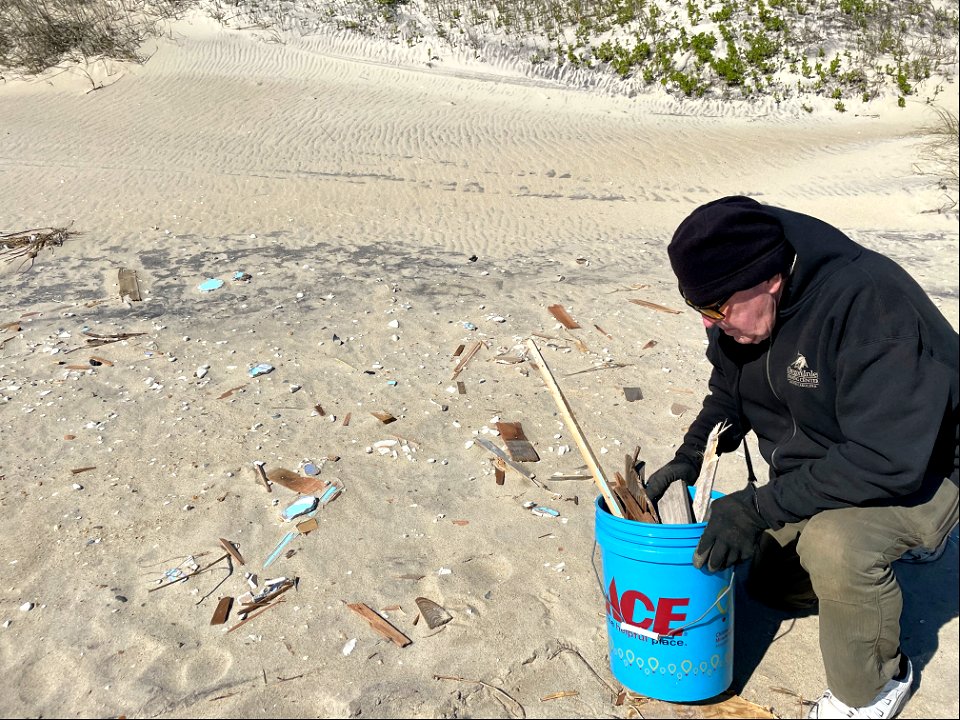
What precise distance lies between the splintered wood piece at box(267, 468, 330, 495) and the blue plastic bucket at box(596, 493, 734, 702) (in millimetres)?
1755

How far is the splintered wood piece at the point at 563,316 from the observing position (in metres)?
6.22

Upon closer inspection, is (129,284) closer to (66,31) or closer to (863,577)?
(863,577)

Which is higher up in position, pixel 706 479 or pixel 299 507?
pixel 706 479

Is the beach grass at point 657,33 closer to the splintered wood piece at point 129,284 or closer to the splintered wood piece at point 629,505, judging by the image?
the splintered wood piece at point 129,284

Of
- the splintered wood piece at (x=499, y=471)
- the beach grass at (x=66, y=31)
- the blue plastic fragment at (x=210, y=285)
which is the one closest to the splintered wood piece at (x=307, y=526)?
the splintered wood piece at (x=499, y=471)

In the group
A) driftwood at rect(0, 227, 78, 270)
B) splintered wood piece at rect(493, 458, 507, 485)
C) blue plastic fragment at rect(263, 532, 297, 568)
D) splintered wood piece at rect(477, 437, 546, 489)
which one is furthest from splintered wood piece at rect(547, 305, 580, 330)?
driftwood at rect(0, 227, 78, 270)

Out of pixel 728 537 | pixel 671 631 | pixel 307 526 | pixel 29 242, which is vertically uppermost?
pixel 728 537

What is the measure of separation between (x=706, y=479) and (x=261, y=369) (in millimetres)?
3204

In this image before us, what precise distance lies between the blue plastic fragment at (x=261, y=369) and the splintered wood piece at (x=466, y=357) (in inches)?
45.3

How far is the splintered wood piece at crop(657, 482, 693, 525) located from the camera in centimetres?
311

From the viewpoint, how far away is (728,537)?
2.71 metres

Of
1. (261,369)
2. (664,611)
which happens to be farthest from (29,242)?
(664,611)

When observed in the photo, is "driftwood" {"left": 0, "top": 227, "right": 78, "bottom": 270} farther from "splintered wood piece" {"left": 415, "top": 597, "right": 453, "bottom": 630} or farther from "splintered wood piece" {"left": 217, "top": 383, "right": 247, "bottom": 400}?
"splintered wood piece" {"left": 415, "top": 597, "right": 453, "bottom": 630}

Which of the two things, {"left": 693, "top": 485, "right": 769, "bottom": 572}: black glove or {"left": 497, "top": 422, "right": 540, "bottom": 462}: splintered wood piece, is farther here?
{"left": 497, "top": 422, "right": 540, "bottom": 462}: splintered wood piece
